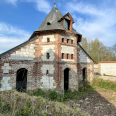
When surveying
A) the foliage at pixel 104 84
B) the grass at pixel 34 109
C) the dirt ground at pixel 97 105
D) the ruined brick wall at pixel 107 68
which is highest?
the ruined brick wall at pixel 107 68

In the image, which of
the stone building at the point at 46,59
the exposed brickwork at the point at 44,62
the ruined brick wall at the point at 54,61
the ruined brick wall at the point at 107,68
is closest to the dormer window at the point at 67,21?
the stone building at the point at 46,59

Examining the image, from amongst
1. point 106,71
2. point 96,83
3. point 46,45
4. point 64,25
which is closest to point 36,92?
point 46,45

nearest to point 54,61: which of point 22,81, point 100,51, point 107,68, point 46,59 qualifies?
point 46,59

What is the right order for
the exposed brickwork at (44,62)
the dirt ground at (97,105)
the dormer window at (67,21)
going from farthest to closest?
1. the dormer window at (67,21)
2. the exposed brickwork at (44,62)
3. the dirt ground at (97,105)

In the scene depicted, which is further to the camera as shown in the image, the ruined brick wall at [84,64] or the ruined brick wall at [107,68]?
the ruined brick wall at [107,68]

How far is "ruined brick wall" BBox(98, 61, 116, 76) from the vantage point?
704 inches

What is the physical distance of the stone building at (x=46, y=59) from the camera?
8125 mm

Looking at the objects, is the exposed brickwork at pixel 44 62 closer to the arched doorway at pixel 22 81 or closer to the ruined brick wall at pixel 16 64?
the ruined brick wall at pixel 16 64

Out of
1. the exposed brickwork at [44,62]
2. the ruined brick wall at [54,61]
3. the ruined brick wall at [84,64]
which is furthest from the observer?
the ruined brick wall at [84,64]

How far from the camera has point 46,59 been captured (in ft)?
29.6

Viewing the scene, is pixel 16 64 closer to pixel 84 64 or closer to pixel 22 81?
pixel 22 81

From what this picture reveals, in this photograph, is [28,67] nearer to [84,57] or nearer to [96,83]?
[84,57]

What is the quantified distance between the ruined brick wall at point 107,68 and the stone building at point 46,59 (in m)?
11.9

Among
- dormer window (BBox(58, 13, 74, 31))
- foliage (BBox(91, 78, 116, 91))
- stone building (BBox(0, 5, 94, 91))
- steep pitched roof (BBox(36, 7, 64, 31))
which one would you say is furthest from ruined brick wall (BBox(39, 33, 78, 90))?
foliage (BBox(91, 78, 116, 91))
